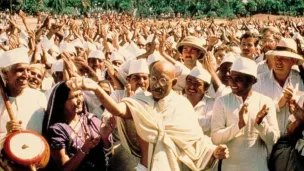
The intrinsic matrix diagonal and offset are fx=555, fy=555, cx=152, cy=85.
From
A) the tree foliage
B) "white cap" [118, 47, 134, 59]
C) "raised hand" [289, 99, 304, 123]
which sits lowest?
the tree foliage

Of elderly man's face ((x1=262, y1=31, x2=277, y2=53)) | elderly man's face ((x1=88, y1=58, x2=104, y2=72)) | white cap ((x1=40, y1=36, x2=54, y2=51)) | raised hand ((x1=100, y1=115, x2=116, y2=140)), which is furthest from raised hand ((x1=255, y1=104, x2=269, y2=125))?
white cap ((x1=40, y1=36, x2=54, y2=51))

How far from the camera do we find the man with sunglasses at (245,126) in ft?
17.8

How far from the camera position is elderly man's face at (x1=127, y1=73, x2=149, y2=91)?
6145mm

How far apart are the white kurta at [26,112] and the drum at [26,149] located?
1.45ft

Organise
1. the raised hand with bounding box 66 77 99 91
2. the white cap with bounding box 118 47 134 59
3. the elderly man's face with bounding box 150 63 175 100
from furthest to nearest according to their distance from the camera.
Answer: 1. the white cap with bounding box 118 47 134 59
2. the elderly man's face with bounding box 150 63 175 100
3. the raised hand with bounding box 66 77 99 91

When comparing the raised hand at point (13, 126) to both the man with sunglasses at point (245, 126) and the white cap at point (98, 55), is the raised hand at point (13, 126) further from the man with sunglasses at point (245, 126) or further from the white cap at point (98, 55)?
the white cap at point (98, 55)

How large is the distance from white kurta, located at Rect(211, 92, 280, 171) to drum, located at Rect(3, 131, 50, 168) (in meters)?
1.73

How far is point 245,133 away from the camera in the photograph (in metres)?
5.46

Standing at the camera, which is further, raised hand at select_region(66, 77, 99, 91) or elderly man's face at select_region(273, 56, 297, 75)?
elderly man's face at select_region(273, 56, 297, 75)

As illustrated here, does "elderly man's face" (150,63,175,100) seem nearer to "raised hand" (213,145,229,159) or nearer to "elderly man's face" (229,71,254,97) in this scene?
"raised hand" (213,145,229,159)

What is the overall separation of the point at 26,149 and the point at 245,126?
211cm

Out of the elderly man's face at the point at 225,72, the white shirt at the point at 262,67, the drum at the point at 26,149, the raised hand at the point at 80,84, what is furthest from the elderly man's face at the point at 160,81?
the white shirt at the point at 262,67

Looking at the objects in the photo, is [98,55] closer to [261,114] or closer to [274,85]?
[274,85]

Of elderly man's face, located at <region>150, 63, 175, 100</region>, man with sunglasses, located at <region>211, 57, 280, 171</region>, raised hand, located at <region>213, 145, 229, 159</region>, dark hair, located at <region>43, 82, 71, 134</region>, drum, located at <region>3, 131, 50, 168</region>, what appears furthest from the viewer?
man with sunglasses, located at <region>211, 57, 280, 171</region>
